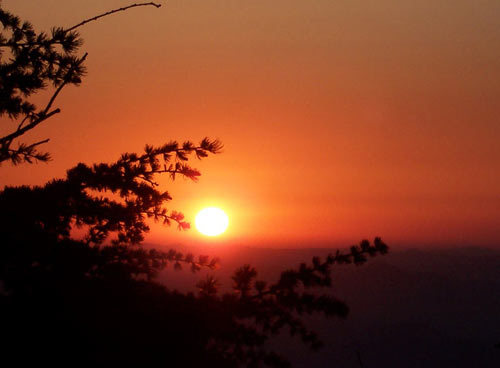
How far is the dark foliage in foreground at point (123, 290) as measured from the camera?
12.2 feet

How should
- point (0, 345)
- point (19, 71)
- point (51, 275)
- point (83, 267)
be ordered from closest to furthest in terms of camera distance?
1. point (0, 345)
2. point (51, 275)
3. point (83, 267)
4. point (19, 71)

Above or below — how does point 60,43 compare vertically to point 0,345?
above

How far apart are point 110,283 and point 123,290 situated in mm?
173

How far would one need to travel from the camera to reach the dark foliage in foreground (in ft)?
12.2

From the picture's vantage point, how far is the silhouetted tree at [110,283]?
370 centimetres

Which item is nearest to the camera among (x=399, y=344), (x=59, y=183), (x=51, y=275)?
(x=51, y=275)

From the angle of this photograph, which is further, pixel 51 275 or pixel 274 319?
pixel 274 319

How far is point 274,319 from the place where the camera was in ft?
15.3

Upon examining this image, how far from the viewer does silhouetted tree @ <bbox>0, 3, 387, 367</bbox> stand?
3701 millimetres

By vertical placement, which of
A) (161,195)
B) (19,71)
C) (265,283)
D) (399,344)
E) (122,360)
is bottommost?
A: (399,344)

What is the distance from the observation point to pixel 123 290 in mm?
4152

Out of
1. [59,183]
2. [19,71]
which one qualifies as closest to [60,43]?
[19,71]

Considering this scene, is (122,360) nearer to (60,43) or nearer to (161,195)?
(161,195)

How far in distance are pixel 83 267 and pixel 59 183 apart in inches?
39.9
